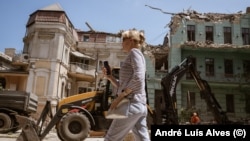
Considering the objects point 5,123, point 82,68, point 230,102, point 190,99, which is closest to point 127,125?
point 5,123

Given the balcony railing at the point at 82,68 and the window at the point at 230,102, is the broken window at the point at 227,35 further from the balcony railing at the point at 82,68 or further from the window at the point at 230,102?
the balcony railing at the point at 82,68

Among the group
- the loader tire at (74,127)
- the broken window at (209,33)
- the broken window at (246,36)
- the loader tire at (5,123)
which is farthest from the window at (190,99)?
the loader tire at (74,127)

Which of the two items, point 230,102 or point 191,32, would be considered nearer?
point 230,102

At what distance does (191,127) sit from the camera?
4.34 meters

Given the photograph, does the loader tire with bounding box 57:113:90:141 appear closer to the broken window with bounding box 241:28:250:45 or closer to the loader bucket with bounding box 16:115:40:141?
the loader bucket with bounding box 16:115:40:141

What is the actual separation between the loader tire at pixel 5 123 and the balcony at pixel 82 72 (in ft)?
63.9

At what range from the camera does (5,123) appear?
12227 millimetres

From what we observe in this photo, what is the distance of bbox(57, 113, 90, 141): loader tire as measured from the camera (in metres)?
9.21

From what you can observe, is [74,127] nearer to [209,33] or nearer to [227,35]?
[209,33]

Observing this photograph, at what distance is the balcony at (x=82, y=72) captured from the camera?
3181 cm

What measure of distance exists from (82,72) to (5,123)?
1984 centimetres

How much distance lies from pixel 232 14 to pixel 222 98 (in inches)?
360

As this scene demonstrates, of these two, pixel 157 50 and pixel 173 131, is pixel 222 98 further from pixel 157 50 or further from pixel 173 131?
pixel 173 131

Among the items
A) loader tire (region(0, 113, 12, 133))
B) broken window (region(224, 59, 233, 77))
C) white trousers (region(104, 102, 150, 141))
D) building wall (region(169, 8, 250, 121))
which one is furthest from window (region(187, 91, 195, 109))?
white trousers (region(104, 102, 150, 141))
